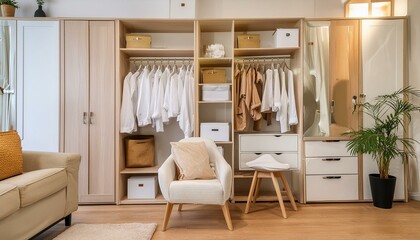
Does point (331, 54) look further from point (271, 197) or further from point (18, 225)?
point (18, 225)

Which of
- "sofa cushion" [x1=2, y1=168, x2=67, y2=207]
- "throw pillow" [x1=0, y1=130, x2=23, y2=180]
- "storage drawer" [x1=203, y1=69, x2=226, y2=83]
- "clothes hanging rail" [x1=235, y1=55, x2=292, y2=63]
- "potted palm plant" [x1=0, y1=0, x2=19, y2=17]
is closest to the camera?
"sofa cushion" [x1=2, y1=168, x2=67, y2=207]

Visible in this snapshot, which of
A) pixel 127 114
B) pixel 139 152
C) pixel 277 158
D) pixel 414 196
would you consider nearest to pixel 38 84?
pixel 127 114

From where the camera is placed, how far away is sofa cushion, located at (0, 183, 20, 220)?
1.67 meters

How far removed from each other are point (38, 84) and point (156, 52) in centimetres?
144

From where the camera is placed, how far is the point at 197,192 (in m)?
2.32

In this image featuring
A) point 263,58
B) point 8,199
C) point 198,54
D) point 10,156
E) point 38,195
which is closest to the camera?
point 8,199

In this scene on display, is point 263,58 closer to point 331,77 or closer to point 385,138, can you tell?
point 331,77

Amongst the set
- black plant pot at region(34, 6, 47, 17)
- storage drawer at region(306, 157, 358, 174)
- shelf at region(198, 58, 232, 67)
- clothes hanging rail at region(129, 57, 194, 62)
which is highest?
black plant pot at region(34, 6, 47, 17)

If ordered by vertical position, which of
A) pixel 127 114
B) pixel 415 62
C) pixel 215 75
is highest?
pixel 415 62

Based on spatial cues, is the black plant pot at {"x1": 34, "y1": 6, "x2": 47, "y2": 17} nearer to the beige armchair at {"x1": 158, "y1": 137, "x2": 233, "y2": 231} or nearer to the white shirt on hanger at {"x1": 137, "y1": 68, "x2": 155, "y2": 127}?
the white shirt on hanger at {"x1": 137, "y1": 68, "x2": 155, "y2": 127}

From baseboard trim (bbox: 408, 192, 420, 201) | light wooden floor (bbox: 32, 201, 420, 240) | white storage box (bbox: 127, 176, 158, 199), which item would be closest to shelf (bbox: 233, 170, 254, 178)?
light wooden floor (bbox: 32, 201, 420, 240)

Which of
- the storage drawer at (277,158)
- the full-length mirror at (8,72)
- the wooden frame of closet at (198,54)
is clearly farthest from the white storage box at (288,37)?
the full-length mirror at (8,72)

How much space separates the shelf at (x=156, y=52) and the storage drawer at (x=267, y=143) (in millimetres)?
1272

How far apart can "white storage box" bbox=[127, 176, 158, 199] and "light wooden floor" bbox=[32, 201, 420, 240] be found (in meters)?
0.14
